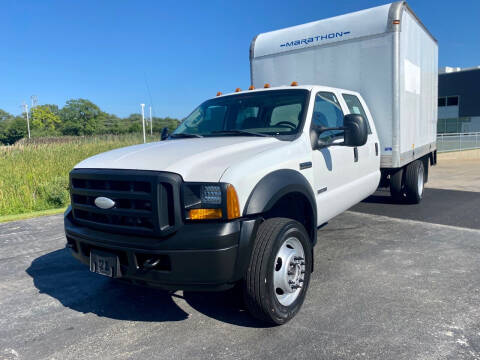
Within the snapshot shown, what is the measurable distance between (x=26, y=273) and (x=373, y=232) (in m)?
4.63

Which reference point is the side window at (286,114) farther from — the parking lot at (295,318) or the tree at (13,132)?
the tree at (13,132)

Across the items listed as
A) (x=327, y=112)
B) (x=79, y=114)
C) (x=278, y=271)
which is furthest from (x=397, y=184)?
(x=79, y=114)

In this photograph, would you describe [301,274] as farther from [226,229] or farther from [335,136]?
[335,136]

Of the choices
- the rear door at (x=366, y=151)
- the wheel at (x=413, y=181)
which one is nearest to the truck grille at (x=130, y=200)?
the rear door at (x=366, y=151)

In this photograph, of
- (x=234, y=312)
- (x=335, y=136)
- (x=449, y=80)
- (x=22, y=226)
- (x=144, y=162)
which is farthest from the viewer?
(x=449, y=80)

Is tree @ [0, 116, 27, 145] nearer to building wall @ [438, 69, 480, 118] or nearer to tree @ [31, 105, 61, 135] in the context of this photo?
tree @ [31, 105, 61, 135]

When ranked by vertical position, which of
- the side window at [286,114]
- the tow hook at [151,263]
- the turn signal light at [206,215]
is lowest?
the tow hook at [151,263]

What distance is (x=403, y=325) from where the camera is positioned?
305 centimetres

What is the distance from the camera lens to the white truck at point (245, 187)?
8.93ft

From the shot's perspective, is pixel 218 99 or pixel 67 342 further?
pixel 218 99

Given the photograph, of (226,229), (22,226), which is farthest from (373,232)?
(22,226)

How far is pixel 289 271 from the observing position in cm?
320

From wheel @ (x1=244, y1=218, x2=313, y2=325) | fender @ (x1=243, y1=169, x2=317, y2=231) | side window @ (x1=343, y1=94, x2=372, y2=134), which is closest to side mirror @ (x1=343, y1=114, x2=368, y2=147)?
fender @ (x1=243, y1=169, x2=317, y2=231)

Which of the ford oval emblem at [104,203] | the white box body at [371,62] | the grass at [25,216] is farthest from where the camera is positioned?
the grass at [25,216]
